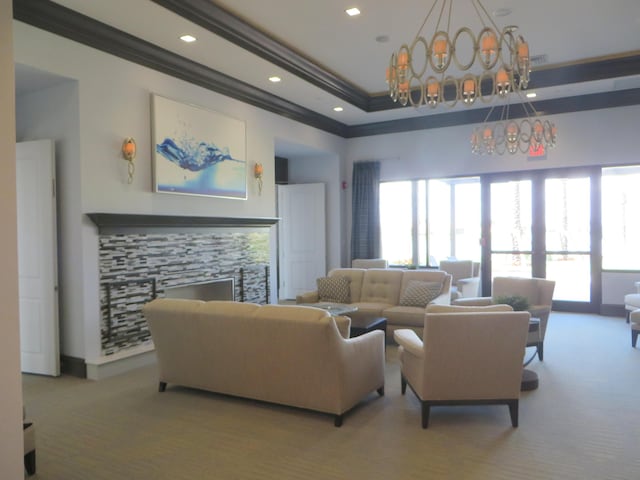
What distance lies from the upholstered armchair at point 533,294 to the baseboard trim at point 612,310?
2.67 metres

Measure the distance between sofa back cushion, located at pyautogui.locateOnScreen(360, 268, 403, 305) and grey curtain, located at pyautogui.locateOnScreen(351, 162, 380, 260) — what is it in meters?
2.68

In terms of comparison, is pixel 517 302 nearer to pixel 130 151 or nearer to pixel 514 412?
pixel 514 412

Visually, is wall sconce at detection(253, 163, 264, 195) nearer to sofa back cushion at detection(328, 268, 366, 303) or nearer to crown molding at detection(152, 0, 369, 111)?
crown molding at detection(152, 0, 369, 111)

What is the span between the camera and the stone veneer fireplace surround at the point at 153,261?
4.86 m

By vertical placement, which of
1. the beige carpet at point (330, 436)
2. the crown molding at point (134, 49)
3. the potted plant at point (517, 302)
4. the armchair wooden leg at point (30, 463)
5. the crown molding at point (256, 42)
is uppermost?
the crown molding at point (256, 42)

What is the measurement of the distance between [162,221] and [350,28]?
298 cm

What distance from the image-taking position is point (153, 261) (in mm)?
5324

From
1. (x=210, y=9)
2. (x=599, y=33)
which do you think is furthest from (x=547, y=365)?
(x=210, y=9)

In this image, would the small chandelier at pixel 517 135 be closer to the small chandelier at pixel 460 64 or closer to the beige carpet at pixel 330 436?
the small chandelier at pixel 460 64

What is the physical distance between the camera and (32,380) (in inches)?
185

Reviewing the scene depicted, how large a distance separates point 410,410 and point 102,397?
261 centimetres

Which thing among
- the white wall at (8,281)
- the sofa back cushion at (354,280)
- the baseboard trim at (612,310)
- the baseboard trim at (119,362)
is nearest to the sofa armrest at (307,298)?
the sofa back cushion at (354,280)

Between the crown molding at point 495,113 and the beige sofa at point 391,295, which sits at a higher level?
the crown molding at point 495,113

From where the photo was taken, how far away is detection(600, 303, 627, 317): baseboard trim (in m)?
7.48
